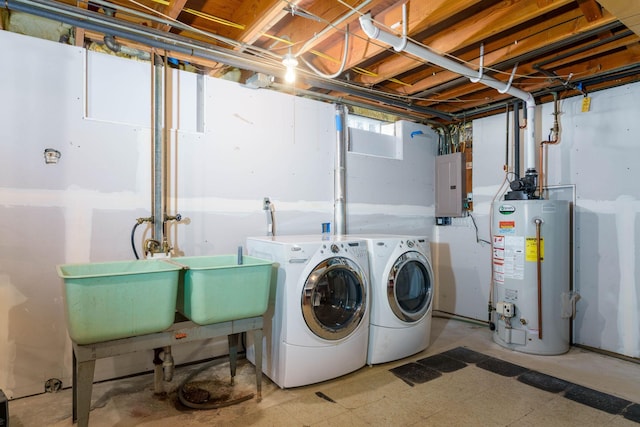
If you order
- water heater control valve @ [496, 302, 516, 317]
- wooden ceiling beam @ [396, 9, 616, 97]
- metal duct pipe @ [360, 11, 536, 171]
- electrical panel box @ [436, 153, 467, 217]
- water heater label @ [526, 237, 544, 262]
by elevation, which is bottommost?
water heater control valve @ [496, 302, 516, 317]

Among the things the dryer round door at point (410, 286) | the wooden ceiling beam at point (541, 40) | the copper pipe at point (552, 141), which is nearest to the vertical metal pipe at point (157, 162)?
the dryer round door at point (410, 286)

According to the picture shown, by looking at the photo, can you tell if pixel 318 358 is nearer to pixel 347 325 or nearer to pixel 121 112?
pixel 347 325

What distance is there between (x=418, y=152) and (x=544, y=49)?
190 centimetres

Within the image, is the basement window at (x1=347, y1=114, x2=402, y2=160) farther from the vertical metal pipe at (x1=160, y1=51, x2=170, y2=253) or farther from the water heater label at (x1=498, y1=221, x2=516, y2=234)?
the vertical metal pipe at (x1=160, y1=51, x2=170, y2=253)

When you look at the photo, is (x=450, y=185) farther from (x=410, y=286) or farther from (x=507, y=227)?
(x=410, y=286)

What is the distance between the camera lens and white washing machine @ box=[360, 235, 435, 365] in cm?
278

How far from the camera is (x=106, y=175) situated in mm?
2496

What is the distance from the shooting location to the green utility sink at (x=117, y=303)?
165cm

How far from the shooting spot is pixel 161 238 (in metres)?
2.61

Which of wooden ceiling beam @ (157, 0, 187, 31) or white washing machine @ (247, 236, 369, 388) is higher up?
wooden ceiling beam @ (157, 0, 187, 31)

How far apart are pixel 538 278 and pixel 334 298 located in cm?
176

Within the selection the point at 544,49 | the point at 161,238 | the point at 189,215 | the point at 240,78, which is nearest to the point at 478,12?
the point at 544,49

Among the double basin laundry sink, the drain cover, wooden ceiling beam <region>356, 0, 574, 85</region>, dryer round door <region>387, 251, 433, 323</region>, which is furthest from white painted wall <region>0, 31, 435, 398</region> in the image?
wooden ceiling beam <region>356, 0, 574, 85</region>

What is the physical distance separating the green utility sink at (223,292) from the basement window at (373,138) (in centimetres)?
209
